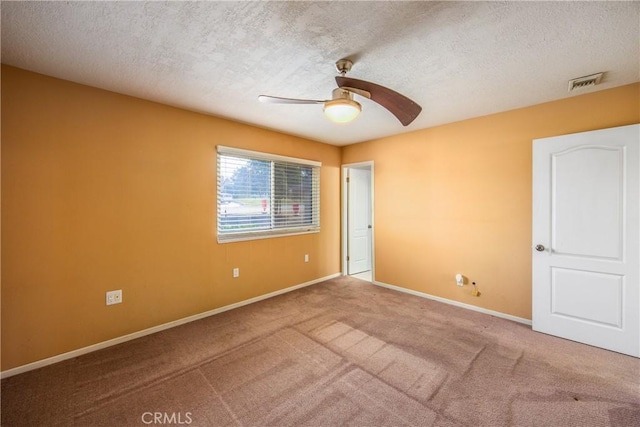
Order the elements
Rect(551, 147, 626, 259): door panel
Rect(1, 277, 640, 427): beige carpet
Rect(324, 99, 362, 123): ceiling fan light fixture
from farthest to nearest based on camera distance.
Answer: Rect(551, 147, 626, 259): door panel, Rect(324, 99, 362, 123): ceiling fan light fixture, Rect(1, 277, 640, 427): beige carpet

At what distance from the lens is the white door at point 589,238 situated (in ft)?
7.57

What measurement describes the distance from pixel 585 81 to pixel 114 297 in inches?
185

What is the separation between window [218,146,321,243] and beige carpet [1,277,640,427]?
1256 mm

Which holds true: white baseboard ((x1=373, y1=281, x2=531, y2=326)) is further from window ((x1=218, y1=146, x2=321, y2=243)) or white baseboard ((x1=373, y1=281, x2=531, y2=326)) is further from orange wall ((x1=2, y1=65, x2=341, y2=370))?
orange wall ((x1=2, y1=65, x2=341, y2=370))

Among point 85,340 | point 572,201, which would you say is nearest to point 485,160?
point 572,201

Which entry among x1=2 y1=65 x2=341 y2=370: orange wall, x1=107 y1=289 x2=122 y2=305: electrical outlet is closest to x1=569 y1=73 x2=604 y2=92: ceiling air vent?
x1=2 y1=65 x2=341 y2=370: orange wall

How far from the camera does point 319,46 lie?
1796 millimetres

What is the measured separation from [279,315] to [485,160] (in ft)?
10.2

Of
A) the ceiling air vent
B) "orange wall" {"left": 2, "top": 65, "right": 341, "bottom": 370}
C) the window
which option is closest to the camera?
"orange wall" {"left": 2, "top": 65, "right": 341, "bottom": 370}

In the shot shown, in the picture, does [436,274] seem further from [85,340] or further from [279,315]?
[85,340]

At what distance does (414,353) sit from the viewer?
2.36 metres

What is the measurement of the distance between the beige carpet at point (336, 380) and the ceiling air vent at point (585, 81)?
2.39 metres

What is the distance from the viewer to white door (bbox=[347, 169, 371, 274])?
4.96 meters

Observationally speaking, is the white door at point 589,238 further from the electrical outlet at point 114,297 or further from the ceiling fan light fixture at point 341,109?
the electrical outlet at point 114,297
